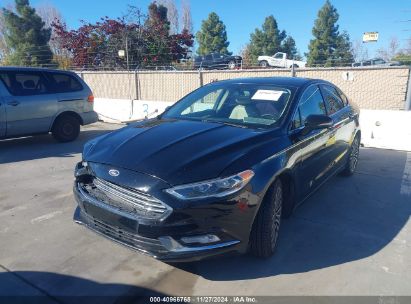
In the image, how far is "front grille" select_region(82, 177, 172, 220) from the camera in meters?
2.65

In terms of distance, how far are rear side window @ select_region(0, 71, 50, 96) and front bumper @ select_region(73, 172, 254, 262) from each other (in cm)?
581

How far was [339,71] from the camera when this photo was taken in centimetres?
1160

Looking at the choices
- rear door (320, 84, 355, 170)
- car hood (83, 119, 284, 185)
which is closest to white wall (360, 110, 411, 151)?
rear door (320, 84, 355, 170)

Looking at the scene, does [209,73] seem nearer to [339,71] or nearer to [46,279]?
[339,71]

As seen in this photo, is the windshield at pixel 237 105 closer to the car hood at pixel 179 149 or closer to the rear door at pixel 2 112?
the car hood at pixel 179 149

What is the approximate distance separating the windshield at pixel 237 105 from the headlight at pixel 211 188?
1.07 m

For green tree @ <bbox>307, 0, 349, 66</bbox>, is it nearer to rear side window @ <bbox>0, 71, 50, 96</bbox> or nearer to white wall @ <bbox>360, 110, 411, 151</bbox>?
white wall @ <bbox>360, 110, 411, 151</bbox>

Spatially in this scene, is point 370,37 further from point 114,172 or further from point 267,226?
point 114,172

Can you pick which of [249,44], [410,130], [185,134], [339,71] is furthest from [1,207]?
[249,44]

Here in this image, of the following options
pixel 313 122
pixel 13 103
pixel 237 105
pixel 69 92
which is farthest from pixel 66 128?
pixel 313 122

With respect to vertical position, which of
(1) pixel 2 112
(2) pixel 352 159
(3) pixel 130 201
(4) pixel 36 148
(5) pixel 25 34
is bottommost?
(4) pixel 36 148

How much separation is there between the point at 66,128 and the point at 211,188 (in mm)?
6651

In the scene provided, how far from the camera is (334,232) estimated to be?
12.9 feet

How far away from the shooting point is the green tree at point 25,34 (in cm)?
3060
